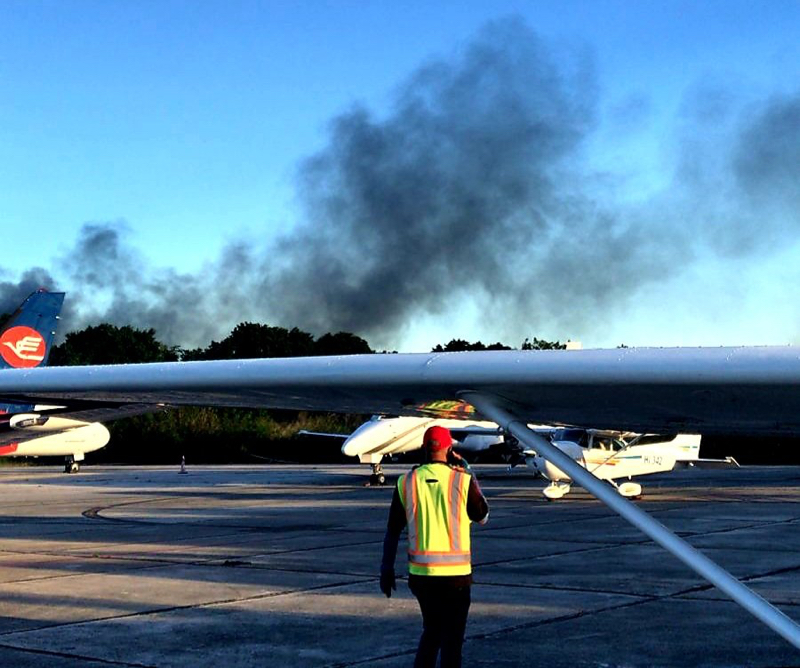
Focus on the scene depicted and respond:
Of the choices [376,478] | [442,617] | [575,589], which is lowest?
[575,589]

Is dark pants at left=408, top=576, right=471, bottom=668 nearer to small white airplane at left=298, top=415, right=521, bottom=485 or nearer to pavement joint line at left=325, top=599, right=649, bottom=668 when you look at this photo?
pavement joint line at left=325, top=599, right=649, bottom=668

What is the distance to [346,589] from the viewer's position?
13.0 metres

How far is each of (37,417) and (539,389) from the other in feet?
107

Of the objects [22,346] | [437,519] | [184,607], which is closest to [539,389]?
[437,519]

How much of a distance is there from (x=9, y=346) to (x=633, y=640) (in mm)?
35431

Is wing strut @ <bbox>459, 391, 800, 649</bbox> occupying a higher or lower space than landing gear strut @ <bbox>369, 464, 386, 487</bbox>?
higher

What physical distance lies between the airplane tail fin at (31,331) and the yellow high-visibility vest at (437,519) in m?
36.1

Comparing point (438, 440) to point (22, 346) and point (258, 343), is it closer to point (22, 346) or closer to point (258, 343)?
point (22, 346)

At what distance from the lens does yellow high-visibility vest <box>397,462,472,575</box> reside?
6.99 m

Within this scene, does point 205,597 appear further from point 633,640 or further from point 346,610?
point 633,640

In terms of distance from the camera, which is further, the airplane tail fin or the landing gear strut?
the airplane tail fin

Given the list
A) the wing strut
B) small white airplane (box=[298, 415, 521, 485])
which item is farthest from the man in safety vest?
small white airplane (box=[298, 415, 521, 485])

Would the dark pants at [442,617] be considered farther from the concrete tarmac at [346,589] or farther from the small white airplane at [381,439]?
the small white airplane at [381,439]

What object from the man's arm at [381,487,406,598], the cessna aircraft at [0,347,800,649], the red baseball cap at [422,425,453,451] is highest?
the cessna aircraft at [0,347,800,649]
